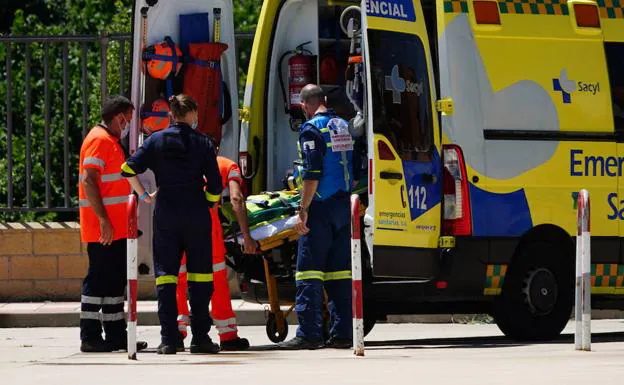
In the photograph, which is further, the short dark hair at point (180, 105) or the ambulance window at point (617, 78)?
the ambulance window at point (617, 78)

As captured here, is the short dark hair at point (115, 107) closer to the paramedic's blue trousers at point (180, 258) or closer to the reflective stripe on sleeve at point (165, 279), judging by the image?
the paramedic's blue trousers at point (180, 258)

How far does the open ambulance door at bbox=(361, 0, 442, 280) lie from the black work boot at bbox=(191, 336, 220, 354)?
1119 millimetres

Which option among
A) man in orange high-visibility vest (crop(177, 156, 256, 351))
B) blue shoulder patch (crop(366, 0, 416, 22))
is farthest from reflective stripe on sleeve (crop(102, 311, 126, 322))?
A: blue shoulder patch (crop(366, 0, 416, 22))

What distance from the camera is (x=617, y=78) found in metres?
12.9

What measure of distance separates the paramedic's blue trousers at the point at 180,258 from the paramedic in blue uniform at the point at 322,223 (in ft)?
1.99

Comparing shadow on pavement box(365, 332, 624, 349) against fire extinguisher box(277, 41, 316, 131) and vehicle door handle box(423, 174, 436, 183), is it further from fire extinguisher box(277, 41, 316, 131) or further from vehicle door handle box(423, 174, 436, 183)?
fire extinguisher box(277, 41, 316, 131)

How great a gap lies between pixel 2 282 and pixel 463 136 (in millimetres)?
6494

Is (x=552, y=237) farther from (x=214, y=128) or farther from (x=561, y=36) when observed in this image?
(x=214, y=128)

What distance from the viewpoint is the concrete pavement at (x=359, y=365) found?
9.52 metres

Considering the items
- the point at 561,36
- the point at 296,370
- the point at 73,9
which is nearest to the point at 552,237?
the point at 561,36

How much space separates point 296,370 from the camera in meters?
10.2

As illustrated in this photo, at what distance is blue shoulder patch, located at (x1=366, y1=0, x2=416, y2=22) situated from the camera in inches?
471

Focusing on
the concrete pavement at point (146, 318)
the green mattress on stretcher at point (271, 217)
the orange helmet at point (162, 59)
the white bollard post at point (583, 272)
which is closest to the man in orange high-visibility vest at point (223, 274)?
the green mattress on stretcher at point (271, 217)

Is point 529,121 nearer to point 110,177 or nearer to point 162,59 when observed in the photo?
point 162,59
